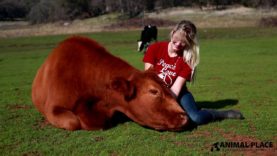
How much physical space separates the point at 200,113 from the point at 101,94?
1.78 metres

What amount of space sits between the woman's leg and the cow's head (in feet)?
3.23

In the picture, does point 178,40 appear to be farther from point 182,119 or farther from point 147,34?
point 147,34

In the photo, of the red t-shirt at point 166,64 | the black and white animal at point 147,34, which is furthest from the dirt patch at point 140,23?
the red t-shirt at point 166,64

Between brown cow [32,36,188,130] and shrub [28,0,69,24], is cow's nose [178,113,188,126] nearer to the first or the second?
brown cow [32,36,188,130]

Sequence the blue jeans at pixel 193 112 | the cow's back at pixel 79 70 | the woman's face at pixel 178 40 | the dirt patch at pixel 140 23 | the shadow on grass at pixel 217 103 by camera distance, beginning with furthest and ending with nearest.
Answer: the dirt patch at pixel 140 23, the shadow on grass at pixel 217 103, the woman's face at pixel 178 40, the blue jeans at pixel 193 112, the cow's back at pixel 79 70


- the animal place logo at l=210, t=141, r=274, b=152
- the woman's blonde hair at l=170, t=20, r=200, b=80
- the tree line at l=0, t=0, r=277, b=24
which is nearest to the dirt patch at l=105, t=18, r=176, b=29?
the tree line at l=0, t=0, r=277, b=24

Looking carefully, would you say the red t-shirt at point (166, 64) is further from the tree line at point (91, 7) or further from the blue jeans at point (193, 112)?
the tree line at point (91, 7)

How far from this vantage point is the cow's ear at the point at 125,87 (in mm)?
6160

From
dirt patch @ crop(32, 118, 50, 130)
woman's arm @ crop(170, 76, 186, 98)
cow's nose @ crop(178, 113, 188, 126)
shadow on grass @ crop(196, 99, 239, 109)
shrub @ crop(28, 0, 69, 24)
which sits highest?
woman's arm @ crop(170, 76, 186, 98)

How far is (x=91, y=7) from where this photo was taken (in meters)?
103

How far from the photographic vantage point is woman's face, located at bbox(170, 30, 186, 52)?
743cm

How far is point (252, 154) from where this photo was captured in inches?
220

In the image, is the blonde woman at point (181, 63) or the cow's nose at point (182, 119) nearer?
the cow's nose at point (182, 119)

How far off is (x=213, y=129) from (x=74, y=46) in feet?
8.52
